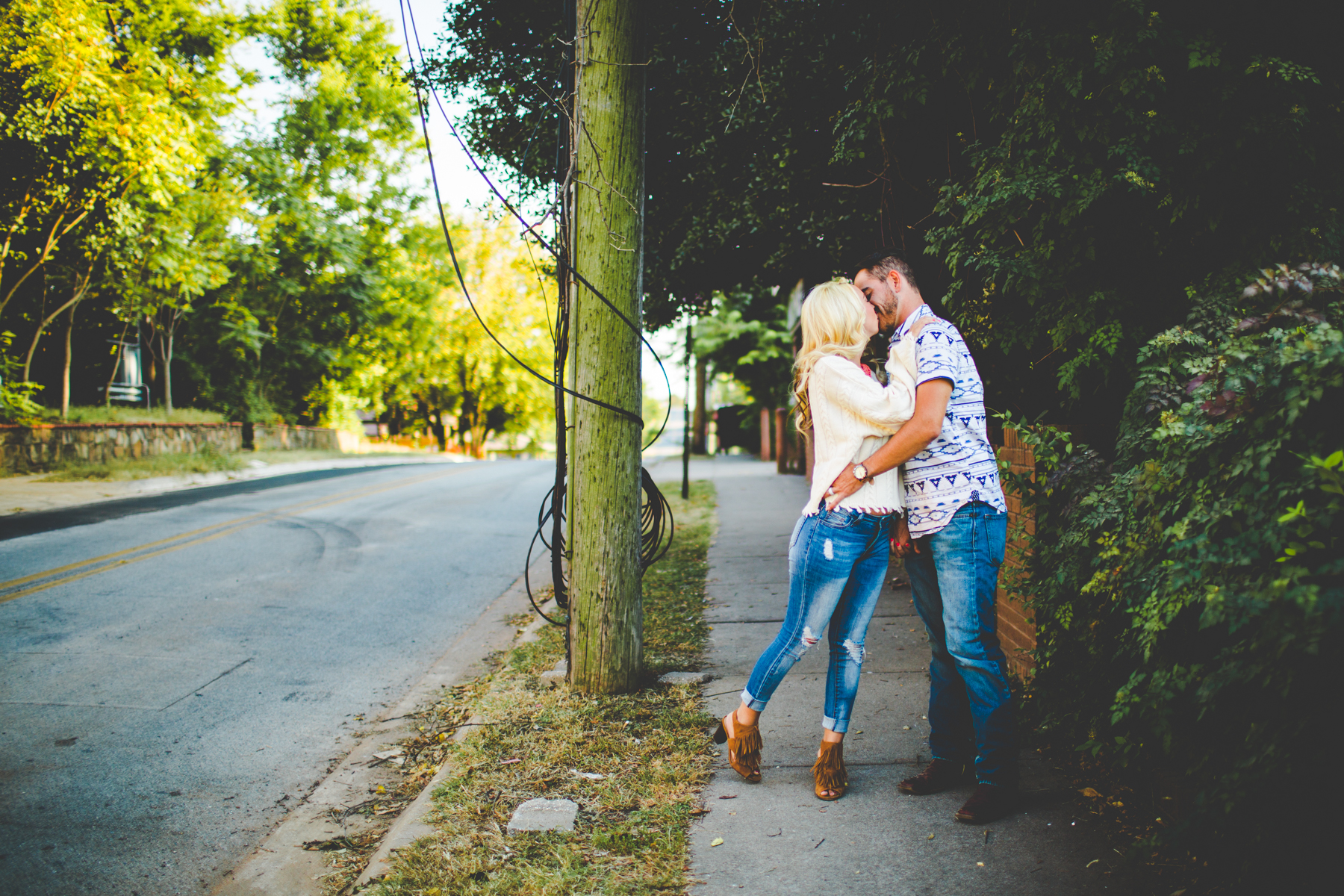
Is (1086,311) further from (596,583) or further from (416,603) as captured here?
(416,603)

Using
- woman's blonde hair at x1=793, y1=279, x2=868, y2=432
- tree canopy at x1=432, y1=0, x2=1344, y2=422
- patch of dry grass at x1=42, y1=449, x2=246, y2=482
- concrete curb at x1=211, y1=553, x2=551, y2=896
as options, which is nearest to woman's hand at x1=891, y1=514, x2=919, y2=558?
woman's blonde hair at x1=793, y1=279, x2=868, y2=432

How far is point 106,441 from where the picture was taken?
1628 centimetres

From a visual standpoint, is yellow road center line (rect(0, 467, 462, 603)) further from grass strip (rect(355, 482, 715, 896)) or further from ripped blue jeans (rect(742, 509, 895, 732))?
ripped blue jeans (rect(742, 509, 895, 732))

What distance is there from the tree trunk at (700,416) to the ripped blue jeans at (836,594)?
23.8 metres

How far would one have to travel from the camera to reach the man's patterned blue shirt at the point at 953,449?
2.84 m

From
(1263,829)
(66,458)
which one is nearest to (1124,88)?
(1263,829)

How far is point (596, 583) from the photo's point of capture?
4.11 metres

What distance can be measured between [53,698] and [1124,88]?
19.8 feet

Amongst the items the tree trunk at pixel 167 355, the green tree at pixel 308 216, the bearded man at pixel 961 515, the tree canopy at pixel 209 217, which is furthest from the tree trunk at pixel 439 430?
the bearded man at pixel 961 515

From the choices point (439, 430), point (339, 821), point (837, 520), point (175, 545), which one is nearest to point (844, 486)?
point (837, 520)

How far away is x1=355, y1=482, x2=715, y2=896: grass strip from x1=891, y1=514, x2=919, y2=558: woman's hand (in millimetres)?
1242

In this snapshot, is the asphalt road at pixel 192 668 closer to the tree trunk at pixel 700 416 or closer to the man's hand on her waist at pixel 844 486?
the man's hand on her waist at pixel 844 486

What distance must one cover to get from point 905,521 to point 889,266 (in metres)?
0.98

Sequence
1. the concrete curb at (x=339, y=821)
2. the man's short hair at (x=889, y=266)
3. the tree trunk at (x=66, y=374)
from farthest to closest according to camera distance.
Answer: the tree trunk at (x=66, y=374)
the man's short hair at (x=889, y=266)
the concrete curb at (x=339, y=821)
